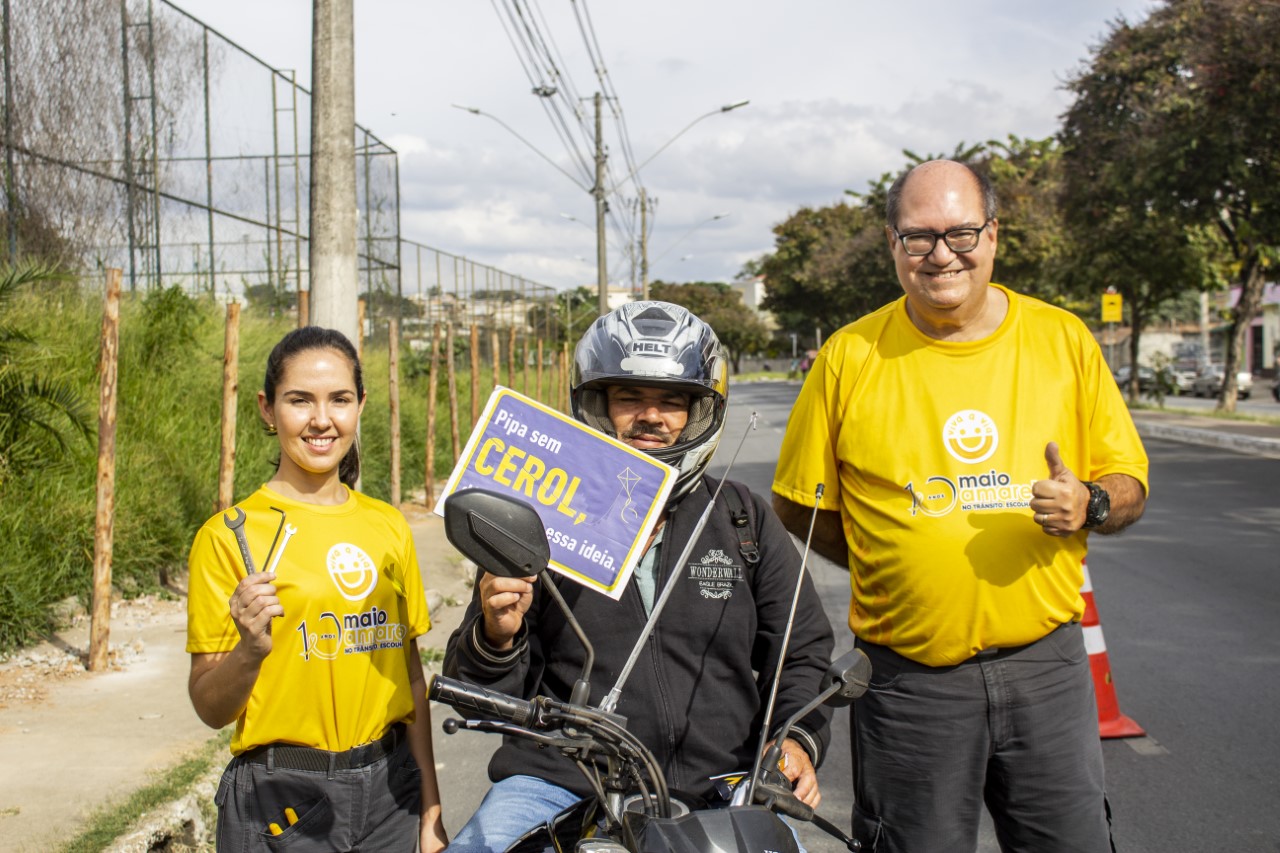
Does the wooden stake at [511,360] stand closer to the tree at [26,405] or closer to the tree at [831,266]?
the tree at [26,405]

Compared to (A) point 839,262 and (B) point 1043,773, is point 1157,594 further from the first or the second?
(A) point 839,262

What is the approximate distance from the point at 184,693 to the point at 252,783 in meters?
3.85

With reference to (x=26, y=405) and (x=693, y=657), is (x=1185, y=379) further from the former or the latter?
(x=693, y=657)

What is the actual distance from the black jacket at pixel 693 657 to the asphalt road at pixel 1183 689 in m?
0.45

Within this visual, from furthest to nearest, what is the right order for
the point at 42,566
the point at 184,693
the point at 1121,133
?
the point at 1121,133
the point at 42,566
the point at 184,693

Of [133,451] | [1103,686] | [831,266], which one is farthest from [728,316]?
[1103,686]

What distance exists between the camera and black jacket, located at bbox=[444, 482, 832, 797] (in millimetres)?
2479

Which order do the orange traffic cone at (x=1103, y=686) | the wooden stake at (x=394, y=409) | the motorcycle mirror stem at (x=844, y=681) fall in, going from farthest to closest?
the wooden stake at (x=394, y=409) → the orange traffic cone at (x=1103, y=686) → the motorcycle mirror stem at (x=844, y=681)

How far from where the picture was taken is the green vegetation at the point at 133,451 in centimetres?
694

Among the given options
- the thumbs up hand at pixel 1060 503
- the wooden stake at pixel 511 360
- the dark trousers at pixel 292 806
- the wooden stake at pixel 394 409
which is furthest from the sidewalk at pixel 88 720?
the wooden stake at pixel 511 360

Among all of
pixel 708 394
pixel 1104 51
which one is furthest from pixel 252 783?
pixel 1104 51

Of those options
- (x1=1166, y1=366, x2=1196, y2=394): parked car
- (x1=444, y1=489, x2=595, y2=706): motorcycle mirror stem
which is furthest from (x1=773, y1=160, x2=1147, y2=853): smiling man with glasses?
(x1=1166, y1=366, x2=1196, y2=394): parked car

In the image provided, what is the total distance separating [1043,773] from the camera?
268 cm

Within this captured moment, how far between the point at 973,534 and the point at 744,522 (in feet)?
1.76
